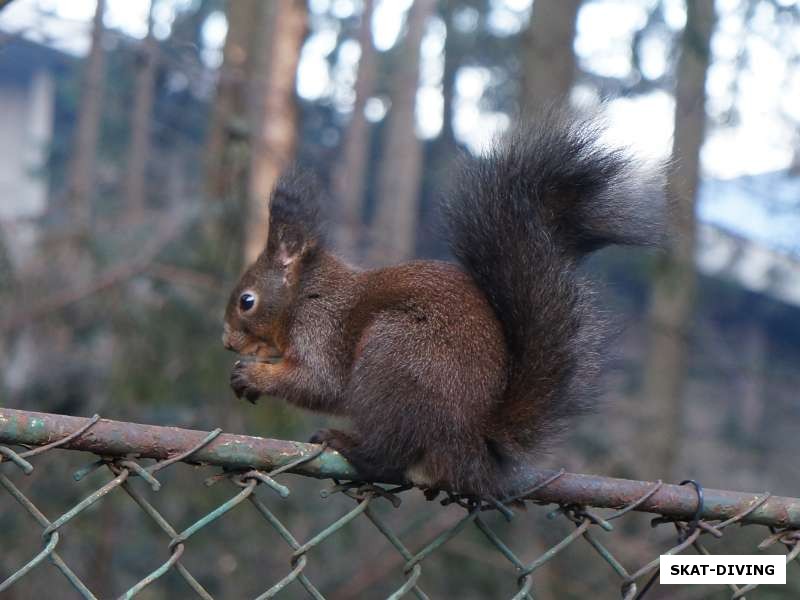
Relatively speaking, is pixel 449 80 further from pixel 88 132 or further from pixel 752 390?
pixel 88 132

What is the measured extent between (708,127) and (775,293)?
159cm

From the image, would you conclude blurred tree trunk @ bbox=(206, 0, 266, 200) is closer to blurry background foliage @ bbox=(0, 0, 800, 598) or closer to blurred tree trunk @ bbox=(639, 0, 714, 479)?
blurry background foliage @ bbox=(0, 0, 800, 598)

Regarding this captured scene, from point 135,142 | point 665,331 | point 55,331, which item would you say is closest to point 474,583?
point 665,331

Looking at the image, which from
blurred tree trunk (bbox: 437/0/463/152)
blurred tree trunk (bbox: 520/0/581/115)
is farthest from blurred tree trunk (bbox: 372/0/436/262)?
blurred tree trunk (bbox: 520/0/581/115)

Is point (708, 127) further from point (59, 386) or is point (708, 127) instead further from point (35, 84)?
point (35, 84)

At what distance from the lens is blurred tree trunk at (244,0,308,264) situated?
3.65m

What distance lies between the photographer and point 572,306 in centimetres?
154

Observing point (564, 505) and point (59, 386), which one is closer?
point (564, 505)

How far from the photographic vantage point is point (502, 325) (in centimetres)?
167

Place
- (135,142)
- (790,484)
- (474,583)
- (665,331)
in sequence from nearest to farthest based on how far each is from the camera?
(665,331) → (474,583) → (790,484) → (135,142)

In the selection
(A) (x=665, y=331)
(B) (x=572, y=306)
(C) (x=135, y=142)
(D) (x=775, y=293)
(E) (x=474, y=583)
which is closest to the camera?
(B) (x=572, y=306)

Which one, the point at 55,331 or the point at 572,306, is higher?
the point at 572,306

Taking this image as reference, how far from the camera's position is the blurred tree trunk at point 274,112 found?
3.65 meters

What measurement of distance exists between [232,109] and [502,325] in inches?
115
